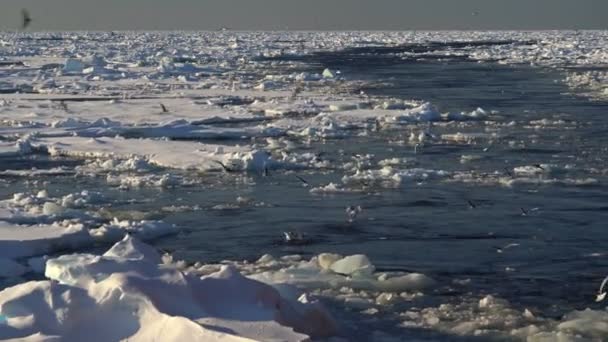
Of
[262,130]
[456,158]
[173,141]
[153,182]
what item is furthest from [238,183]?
[262,130]

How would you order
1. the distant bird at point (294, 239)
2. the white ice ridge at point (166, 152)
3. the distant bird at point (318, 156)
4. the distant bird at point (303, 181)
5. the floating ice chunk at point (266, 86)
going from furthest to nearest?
the floating ice chunk at point (266, 86) → the distant bird at point (318, 156) → the white ice ridge at point (166, 152) → the distant bird at point (303, 181) → the distant bird at point (294, 239)

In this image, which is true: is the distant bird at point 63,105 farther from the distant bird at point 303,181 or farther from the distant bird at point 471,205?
the distant bird at point 471,205

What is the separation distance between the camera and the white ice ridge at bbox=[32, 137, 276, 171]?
44.3ft

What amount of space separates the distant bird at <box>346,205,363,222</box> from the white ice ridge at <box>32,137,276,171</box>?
2764 mm

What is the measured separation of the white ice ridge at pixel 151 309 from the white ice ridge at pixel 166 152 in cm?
690

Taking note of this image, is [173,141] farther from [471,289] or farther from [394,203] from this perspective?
[471,289]

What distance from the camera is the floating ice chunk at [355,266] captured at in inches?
313

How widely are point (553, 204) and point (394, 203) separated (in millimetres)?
1632

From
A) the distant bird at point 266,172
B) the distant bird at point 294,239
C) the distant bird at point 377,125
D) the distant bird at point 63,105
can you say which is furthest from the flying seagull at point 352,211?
the distant bird at point 63,105

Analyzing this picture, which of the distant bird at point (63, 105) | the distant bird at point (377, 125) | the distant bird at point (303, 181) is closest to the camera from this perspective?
the distant bird at point (303, 181)

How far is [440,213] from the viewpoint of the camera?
10.5 meters

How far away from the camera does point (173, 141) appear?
54.4 ft

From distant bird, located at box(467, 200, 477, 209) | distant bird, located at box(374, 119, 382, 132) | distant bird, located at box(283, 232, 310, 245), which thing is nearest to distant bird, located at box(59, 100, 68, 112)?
distant bird, located at box(374, 119, 382, 132)

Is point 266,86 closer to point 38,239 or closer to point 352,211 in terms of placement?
point 352,211
